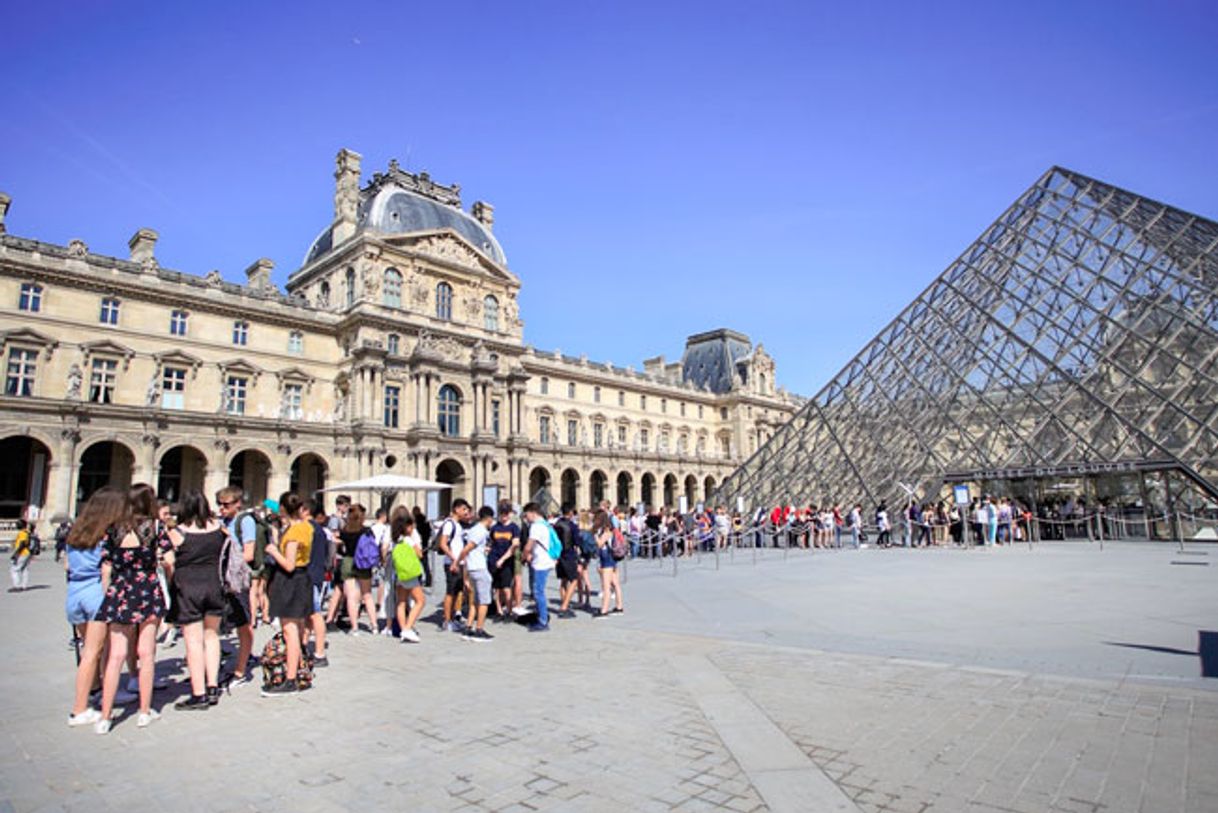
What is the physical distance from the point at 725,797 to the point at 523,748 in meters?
1.32

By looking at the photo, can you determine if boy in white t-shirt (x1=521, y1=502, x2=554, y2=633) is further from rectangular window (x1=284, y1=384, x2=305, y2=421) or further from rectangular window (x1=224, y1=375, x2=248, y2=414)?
rectangular window (x1=284, y1=384, x2=305, y2=421)

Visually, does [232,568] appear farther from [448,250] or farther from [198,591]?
[448,250]

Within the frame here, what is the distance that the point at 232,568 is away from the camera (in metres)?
5.80

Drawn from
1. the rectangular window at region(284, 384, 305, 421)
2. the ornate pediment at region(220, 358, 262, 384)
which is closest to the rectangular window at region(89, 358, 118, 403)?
the ornate pediment at region(220, 358, 262, 384)

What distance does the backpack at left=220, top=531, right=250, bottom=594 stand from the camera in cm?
574

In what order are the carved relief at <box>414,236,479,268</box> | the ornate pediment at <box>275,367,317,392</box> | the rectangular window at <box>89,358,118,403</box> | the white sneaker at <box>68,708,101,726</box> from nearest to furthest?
the white sneaker at <box>68,708,101,726</box>
the rectangular window at <box>89,358,118,403</box>
the ornate pediment at <box>275,367,317,392</box>
the carved relief at <box>414,236,479,268</box>

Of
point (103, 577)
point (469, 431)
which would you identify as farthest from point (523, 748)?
point (469, 431)

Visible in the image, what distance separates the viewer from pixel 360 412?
112 feet

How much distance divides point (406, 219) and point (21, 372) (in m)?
19.0

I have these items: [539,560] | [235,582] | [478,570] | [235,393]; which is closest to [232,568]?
[235,582]

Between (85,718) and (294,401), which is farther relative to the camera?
(294,401)

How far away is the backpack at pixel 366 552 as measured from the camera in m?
8.81

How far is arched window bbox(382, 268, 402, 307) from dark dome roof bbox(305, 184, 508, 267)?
2.29 m

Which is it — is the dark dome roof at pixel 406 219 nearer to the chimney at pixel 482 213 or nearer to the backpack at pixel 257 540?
the chimney at pixel 482 213
